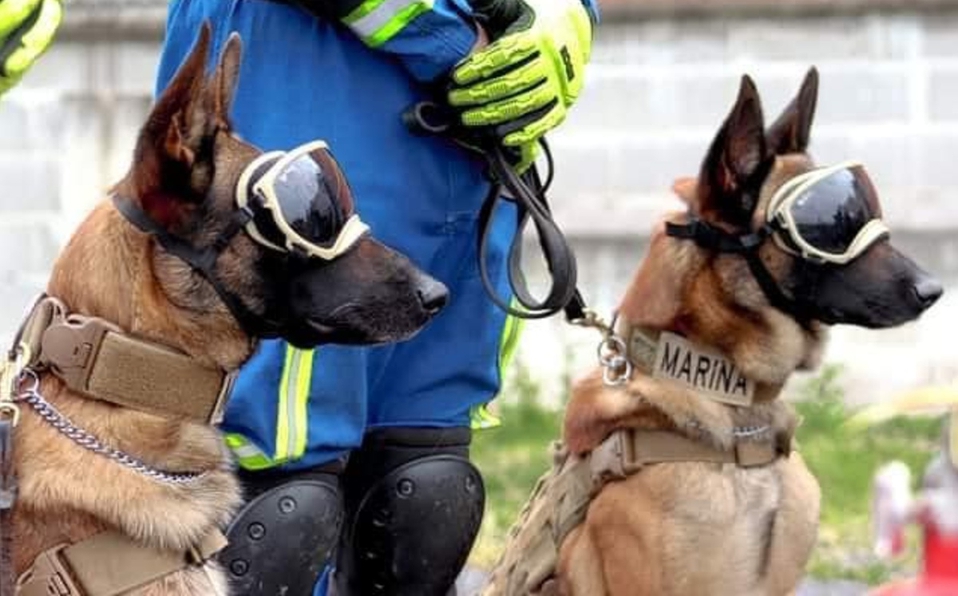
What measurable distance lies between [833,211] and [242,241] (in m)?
1.45

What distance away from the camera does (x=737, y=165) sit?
370 centimetres

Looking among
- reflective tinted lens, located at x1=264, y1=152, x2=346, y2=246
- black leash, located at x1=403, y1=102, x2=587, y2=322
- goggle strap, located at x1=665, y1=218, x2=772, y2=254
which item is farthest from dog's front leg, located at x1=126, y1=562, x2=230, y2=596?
goggle strap, located at x1=665, y1=218, x2=772, y2=254

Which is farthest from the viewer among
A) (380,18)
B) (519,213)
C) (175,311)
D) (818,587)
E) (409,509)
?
(818,587)

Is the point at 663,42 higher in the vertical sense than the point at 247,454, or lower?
higher

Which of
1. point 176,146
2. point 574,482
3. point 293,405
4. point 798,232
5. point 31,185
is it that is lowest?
point 31,185

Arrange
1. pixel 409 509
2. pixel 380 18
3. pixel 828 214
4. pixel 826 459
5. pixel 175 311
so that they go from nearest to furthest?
1. pixel 175 311
2. pixel 380 18
3. pixel 409 509
4. pixel 828 214
5. pixel 826 459

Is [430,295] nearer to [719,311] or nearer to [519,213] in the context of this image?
[519,213]

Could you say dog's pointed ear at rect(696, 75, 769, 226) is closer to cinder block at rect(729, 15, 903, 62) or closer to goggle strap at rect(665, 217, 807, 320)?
goggle strap at rect(665, 217, 807, 320)

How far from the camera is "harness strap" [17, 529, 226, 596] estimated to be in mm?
2457

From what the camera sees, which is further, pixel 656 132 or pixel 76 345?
pixel 656 132

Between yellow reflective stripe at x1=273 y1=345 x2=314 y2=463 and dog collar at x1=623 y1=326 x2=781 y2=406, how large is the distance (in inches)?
37.1

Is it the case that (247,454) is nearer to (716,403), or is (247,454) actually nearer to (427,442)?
(427,442)

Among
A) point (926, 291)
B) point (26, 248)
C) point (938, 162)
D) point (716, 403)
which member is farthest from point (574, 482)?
point (26, 248)

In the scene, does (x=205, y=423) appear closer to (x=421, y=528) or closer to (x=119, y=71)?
(x=421, y=528)
